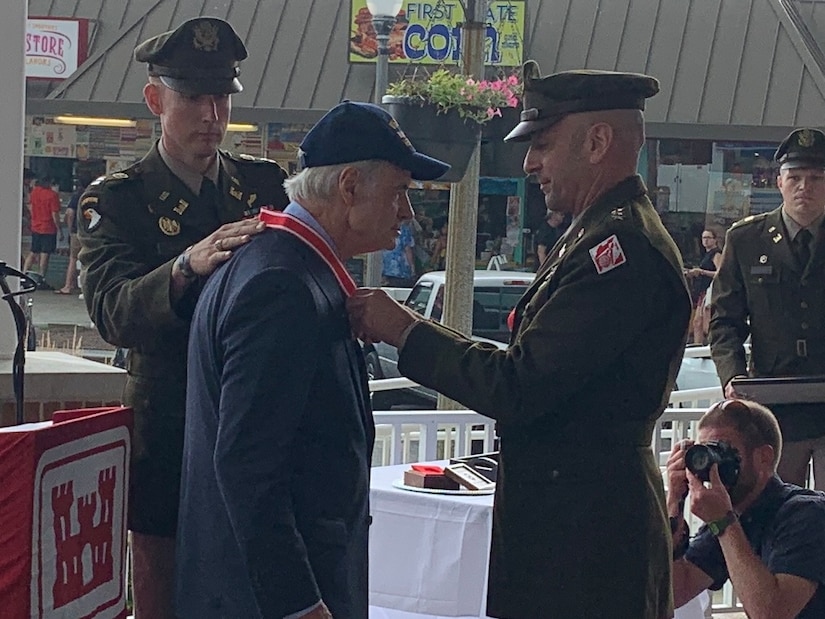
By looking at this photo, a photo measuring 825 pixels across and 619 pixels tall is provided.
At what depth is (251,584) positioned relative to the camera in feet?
6.49

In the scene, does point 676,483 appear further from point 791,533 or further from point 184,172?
point 184,172

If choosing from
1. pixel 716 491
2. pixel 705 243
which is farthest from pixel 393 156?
pixel 705 243

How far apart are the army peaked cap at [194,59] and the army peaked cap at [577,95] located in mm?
653

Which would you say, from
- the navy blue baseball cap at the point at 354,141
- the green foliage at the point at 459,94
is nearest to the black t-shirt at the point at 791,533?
the navy blue baseball cap at the point at 354,141

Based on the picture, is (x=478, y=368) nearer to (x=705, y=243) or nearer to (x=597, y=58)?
(x=705, y=243)

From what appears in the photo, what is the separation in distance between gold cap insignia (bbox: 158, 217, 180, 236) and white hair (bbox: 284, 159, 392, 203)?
590 mm

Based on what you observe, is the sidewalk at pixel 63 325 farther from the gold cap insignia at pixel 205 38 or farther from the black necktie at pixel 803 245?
the gold cap insignia at pixel 205 38

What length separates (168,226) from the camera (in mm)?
2670

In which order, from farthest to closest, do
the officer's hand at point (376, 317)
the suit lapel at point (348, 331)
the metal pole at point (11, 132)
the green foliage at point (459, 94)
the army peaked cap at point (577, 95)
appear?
the green foliage at point (459, 94) < the metal pole at point (11, 132) < the army peaked cap at point (577, 95) < the officer's hand at point (376, 317) < the suit lapel at point (348, 331)

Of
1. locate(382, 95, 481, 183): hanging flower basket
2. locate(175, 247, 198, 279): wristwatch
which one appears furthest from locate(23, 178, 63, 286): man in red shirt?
locate(175, 247, 198, 279): wristwatch

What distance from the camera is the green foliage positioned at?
5586 millimetres

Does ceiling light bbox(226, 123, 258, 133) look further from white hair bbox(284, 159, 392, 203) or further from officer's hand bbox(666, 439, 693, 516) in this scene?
white hair bbox(284, 159, 392, 203)

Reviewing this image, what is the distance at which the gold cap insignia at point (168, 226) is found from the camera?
267 centimetres

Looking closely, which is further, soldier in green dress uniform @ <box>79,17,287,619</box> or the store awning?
the store awning
